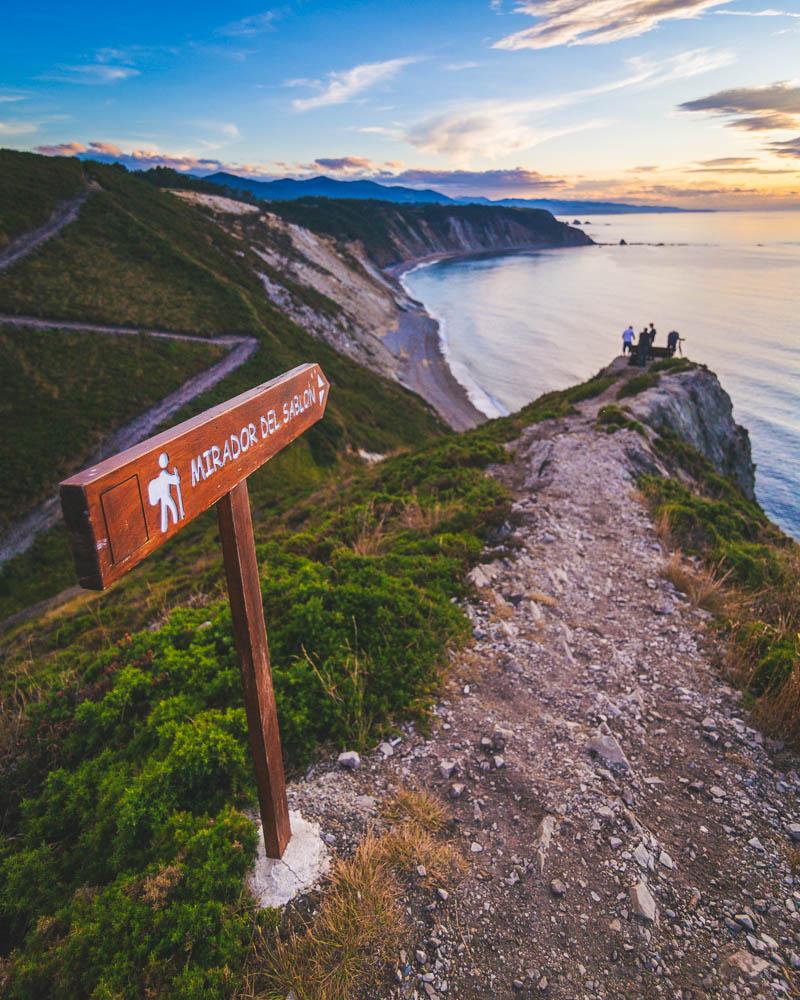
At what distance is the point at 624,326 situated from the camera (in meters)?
69.1

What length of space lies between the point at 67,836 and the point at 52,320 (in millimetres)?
31422

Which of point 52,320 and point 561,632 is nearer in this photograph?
point 561,632

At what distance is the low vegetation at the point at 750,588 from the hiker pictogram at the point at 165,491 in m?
5.69

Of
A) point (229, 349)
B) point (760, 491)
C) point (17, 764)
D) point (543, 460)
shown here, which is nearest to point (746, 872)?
point (17, 764)

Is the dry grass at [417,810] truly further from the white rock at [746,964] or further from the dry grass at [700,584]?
the dry grass at [700,584]

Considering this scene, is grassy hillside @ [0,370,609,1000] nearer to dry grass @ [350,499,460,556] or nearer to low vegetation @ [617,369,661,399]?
dry grass @ [350,499,460,556]

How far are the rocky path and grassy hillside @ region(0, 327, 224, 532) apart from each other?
20.3 meters

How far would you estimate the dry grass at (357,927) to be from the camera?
3.03 metres

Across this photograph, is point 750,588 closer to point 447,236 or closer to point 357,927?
point 357,927

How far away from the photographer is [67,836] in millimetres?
4102

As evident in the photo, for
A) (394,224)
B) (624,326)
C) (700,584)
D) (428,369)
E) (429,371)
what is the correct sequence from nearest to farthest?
(700,584)
(429,371)
(428,369)
(624,326)
(394,224)

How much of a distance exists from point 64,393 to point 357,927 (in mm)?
26976

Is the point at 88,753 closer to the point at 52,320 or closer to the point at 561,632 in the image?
the point at 561,632

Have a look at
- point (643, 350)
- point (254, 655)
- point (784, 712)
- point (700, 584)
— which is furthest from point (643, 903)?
point (643, 350)
